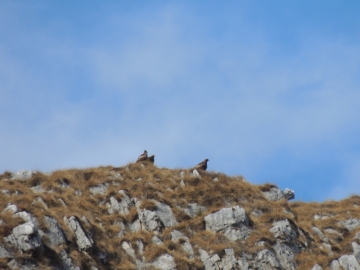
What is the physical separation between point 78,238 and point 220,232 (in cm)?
1022

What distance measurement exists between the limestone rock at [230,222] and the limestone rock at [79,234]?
30.0ft

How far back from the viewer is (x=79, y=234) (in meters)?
34.2

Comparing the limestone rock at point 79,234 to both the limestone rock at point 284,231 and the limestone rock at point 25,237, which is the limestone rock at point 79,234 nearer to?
the limestone rock at point 25,237

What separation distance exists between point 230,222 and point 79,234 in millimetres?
11022

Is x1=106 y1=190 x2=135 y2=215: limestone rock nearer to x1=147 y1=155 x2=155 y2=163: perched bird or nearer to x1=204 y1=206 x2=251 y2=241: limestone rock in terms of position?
x1=204 y1=206 x2=251 y2=241: limestone rock

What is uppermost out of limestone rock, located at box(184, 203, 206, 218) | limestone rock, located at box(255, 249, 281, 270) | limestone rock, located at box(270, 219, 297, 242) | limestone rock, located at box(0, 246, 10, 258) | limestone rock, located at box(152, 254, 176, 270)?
limestone rock, located at box(184, 203, 206, 218)

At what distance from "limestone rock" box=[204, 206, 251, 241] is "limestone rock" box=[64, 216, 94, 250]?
914cm

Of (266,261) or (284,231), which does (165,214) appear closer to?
(266,261)

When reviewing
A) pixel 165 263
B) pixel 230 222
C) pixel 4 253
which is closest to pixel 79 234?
pixel 4 253

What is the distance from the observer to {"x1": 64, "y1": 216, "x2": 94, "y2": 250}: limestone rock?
111ft

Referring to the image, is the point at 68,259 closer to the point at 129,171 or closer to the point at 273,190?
the point at 129,171

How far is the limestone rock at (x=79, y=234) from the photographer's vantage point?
3372 centimetres

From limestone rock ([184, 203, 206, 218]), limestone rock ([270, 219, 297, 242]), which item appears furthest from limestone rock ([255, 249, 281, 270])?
limestone rock ([184, 203, 206, 218])

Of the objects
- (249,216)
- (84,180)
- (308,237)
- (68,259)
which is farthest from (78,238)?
(308,237)
